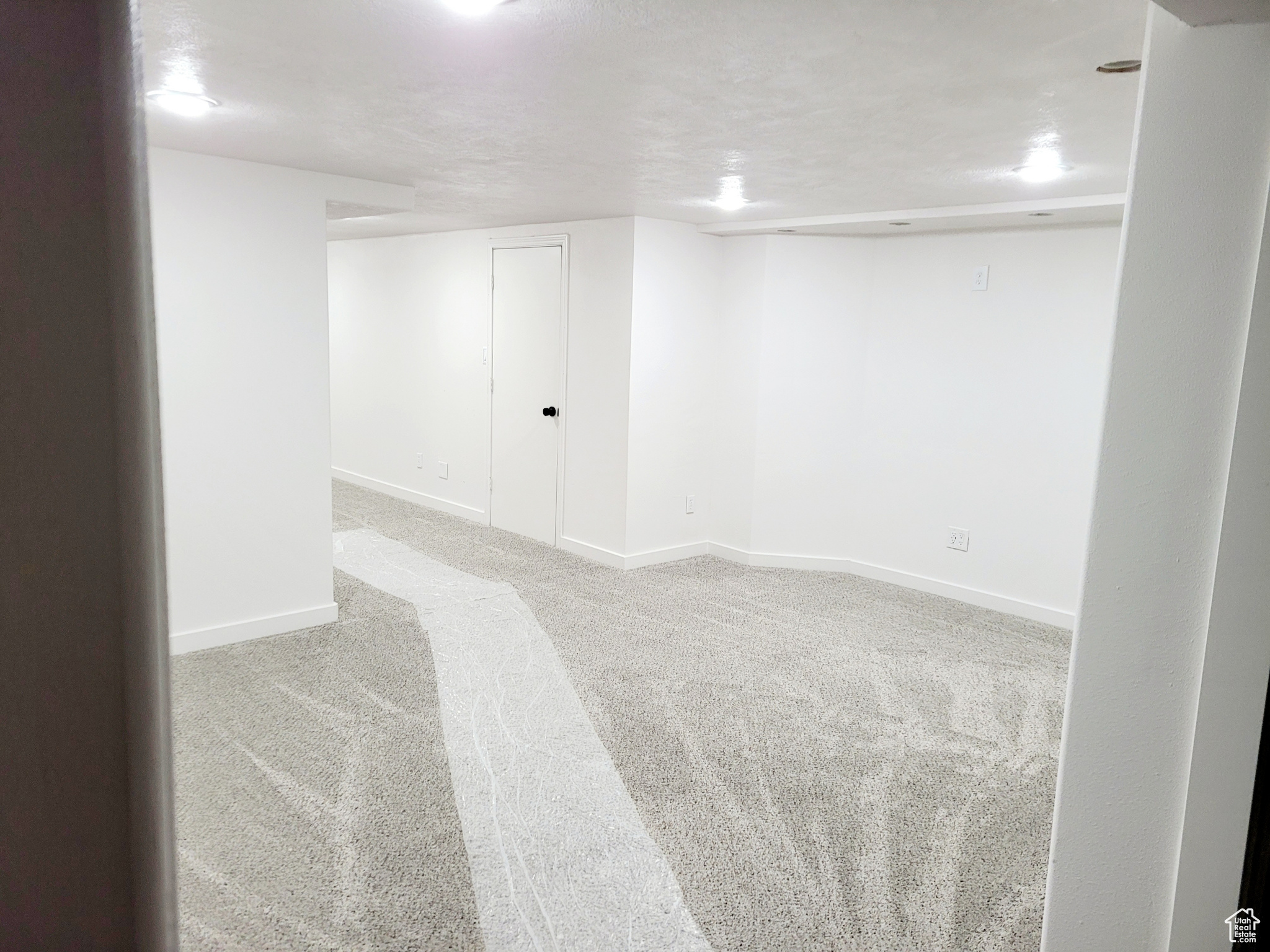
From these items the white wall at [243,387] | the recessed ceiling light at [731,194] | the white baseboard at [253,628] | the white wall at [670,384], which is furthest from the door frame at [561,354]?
the white baseboard at [253,628]

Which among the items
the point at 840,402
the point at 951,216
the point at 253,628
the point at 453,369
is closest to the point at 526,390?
the point at 453,369

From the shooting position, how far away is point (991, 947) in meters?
2.09

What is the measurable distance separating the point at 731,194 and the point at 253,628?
9.48 feet

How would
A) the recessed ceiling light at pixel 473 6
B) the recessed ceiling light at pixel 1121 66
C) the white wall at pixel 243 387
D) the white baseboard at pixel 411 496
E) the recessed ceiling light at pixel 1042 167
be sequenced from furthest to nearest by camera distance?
the white baseboard at pixel 411 496
the white wall at pixel 243 387
the recessed ceiling light at pixel 1042 167
the recessed ceiling light at pixel 1121 66
the recessed ceiling light at pixel 473 6

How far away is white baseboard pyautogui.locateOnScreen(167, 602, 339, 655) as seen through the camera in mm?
3699

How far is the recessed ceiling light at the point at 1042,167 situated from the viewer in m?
2.88

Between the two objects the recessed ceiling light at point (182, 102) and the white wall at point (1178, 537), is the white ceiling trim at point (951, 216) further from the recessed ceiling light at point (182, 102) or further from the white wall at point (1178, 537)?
the recessed ceiling light at point (182, 102)

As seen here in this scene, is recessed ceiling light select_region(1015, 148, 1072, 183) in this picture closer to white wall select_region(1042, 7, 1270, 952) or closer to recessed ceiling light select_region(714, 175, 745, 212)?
recessed ceiling light select_region(714, 175, 745, 212)

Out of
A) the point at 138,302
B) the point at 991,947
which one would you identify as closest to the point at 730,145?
the point at 991,947

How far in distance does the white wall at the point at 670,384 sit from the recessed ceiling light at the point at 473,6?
3.30m

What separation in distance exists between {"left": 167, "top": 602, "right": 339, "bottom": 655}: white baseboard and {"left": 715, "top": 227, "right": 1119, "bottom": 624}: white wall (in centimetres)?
258

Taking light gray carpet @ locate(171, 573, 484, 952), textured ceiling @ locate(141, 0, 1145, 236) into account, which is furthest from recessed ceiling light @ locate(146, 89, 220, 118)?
light gray carpet @ locate(171, 573, 484, 952)

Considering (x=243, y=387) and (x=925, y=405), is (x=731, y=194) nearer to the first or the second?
(x=925, y=405)

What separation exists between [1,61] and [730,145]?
9.47 ft
